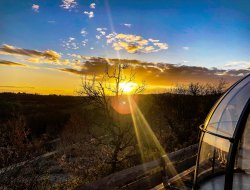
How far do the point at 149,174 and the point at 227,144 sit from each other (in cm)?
425

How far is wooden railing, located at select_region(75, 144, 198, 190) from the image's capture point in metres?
6.41

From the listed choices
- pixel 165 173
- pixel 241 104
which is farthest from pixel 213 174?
pixel 165 173

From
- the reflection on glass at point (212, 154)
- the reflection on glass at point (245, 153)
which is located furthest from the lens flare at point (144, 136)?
the reflection on glass at point (245, 153)

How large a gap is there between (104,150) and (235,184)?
576 inches

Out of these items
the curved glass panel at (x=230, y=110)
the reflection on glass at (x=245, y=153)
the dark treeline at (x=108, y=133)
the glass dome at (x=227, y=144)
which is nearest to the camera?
the glass dome at (x=227, y=144)

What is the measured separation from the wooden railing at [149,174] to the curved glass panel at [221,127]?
1.55 meters

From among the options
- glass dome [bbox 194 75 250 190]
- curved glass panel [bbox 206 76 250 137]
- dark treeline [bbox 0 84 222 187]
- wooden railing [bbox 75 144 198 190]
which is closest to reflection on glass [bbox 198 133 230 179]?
glass dome [bbox 194 75 250 190]

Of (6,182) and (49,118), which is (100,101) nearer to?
(6,182)

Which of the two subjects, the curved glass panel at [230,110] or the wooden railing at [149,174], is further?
the wooden railing at [149,174]

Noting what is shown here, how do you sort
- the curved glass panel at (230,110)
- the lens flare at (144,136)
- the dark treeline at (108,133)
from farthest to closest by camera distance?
the lens flare at (144,136) < the dark treeline at (108,133) < the curved glass panel at (230,110)

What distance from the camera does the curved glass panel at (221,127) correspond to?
5.82 metres

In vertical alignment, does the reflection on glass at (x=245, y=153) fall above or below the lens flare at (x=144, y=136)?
above

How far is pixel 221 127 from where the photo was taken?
20.2 feet

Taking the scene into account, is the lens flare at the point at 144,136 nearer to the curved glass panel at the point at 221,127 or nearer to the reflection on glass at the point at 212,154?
the reflection on glass at the point at 212,154
